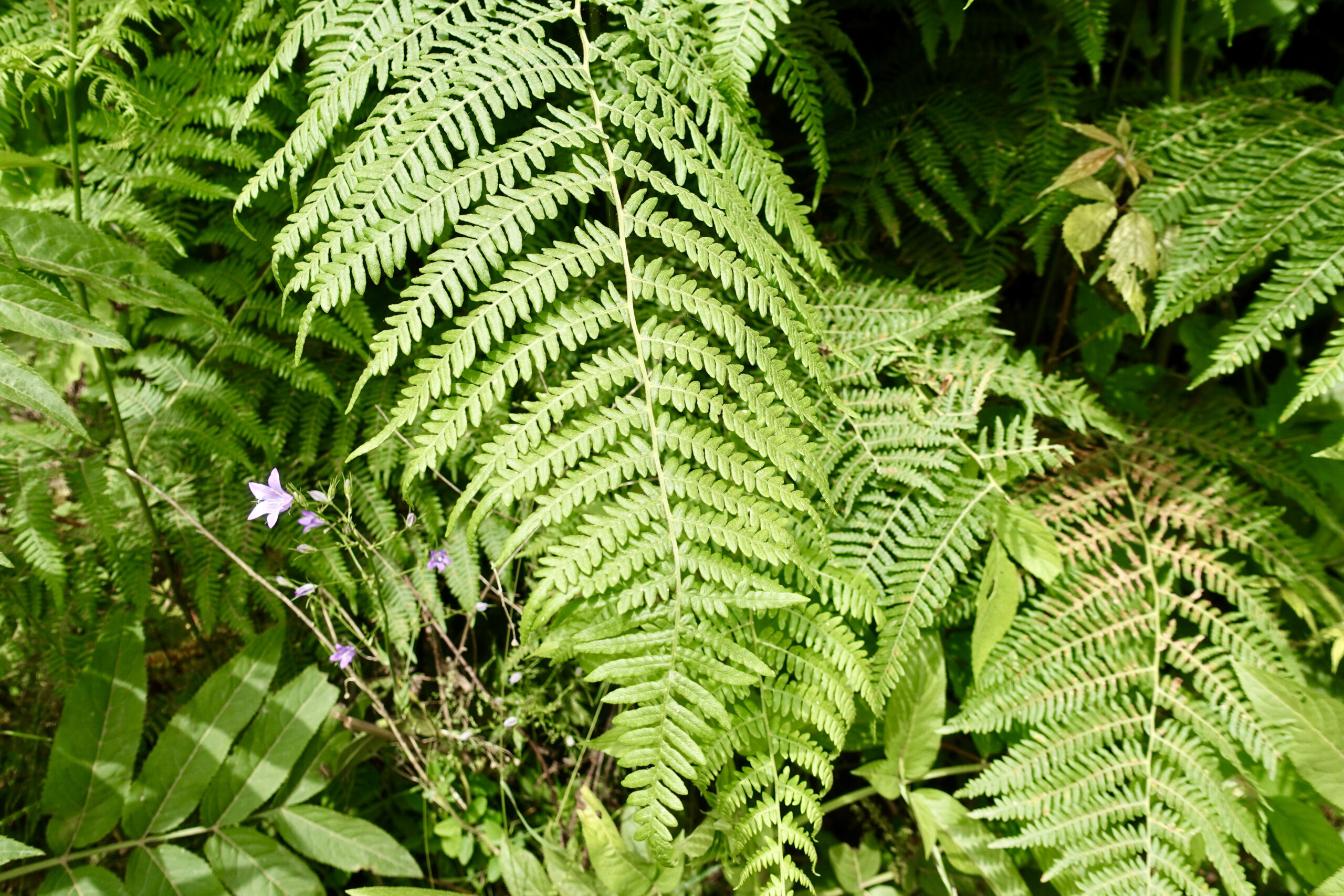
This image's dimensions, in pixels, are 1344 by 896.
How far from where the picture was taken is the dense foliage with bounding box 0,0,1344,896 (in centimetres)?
128

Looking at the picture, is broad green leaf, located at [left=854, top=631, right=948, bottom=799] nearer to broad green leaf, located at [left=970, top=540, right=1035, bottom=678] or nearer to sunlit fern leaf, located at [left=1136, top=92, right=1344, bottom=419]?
broad green leaf, located at [left=970, top=540, right=1035, bottom=678]

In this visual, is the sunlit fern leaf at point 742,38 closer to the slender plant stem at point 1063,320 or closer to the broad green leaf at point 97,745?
the slender plant stem at point 1063,320

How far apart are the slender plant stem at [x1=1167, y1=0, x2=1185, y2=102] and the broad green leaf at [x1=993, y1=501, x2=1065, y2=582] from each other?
1.22m

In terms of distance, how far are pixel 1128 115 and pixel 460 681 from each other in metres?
2.23

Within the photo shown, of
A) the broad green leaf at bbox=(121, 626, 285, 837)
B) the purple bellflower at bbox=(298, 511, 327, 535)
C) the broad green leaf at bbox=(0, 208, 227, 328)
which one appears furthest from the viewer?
the broad green leaf at bbox=(121, 626, 285, 837)

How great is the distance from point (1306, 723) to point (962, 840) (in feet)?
2.35

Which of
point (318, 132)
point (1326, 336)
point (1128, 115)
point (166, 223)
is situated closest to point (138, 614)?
point (166, 223)

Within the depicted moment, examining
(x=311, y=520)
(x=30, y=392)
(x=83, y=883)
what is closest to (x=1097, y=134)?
(x=311, y=520)

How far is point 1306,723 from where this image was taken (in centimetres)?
157

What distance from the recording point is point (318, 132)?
133cm

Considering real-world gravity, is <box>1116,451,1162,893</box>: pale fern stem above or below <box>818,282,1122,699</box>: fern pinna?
below

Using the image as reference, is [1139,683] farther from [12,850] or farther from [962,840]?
[12,850]

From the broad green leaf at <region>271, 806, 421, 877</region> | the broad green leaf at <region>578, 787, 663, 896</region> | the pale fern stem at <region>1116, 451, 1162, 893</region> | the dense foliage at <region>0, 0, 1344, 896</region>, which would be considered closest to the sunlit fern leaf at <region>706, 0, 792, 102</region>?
the dense foliage at <region>0, 0, 1344, 896</region>

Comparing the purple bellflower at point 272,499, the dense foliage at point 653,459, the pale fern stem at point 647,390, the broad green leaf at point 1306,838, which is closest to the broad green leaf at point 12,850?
the dense foliage at point 653,459
